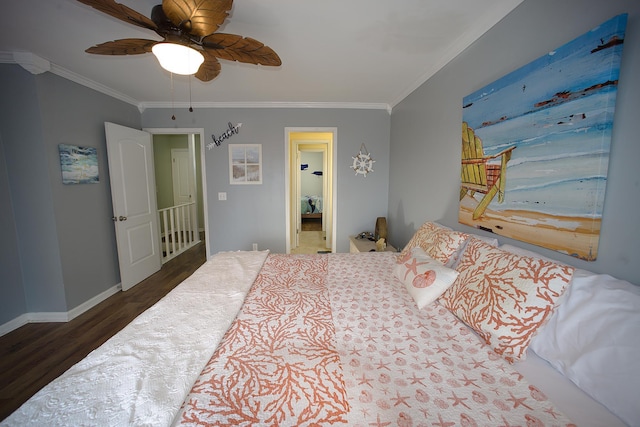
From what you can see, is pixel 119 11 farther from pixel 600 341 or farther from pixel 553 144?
pixel 600 341

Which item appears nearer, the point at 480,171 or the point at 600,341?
the point at 600,341

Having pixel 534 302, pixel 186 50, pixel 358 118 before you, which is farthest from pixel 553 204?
pixel 358 118

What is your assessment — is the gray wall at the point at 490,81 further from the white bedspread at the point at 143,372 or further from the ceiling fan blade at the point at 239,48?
the white bedspread at the point at 143,372

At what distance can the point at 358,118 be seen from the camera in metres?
3.46

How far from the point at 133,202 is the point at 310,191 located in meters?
5.61

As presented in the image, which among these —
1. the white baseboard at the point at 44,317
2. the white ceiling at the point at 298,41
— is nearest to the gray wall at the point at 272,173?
the white ceiling at the point at 298,41

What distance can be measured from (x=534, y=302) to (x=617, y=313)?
0.20 metres

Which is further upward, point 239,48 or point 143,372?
point 239,48

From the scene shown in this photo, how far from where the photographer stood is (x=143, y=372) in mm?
843

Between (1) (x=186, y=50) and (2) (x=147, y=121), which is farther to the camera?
(2) (x=147, y=121)

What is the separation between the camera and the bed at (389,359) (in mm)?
717

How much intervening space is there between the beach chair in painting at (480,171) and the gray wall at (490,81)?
5.4 inches

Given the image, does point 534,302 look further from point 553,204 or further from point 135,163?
point 135,163

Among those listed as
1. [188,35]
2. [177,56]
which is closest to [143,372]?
[177,56]
